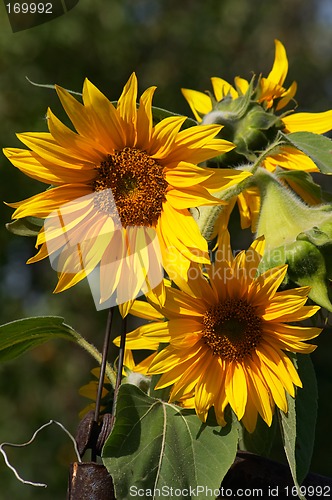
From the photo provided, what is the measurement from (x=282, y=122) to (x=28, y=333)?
343mm

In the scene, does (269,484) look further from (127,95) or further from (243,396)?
(127,95)

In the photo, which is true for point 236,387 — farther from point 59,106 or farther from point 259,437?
point 59,106

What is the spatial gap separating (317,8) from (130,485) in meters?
4.56

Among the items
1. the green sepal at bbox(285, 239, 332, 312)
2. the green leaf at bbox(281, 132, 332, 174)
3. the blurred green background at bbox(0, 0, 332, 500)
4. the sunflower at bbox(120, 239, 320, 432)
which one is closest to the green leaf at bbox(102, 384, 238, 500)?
the sunflower at bbox(120, 239, 320, 432)

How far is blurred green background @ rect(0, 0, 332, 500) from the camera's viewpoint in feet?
8.53

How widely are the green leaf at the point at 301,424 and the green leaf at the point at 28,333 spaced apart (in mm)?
212

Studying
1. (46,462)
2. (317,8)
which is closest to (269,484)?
(46,462)

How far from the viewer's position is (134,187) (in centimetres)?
66

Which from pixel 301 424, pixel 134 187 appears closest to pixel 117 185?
pixel 134 187

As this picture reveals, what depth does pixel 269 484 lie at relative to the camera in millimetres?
646

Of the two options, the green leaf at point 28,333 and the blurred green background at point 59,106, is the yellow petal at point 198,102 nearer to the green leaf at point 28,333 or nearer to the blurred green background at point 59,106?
the green leaf at point 28,333

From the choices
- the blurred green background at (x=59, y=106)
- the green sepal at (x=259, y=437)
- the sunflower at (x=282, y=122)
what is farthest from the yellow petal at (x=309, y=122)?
the blurred green background at (x=59, y=106)

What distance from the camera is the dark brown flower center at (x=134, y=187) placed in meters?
0.64

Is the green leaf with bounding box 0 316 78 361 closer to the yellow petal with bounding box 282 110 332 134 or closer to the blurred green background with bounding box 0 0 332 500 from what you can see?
the yellow petal with bounding box 282 110 332 134
